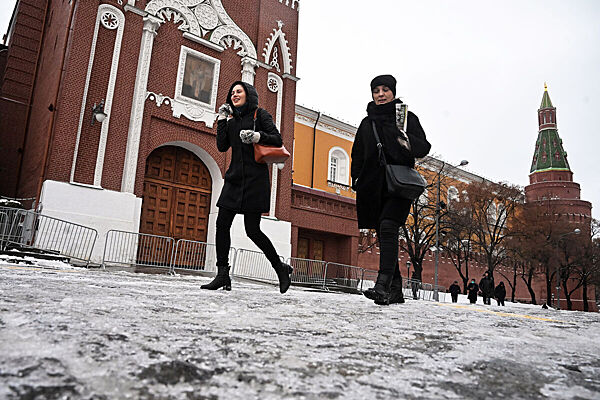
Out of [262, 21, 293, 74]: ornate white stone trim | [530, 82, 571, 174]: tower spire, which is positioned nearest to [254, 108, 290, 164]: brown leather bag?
[262, 21, 293, 74]: ornate white stone trim

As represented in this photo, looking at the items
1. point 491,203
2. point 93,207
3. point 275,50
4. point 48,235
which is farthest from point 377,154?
point 491,203

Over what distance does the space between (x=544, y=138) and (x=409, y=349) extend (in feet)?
231

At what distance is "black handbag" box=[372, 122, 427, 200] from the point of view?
3.97 meters

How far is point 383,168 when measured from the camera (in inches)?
169

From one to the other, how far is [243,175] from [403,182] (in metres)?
1.64

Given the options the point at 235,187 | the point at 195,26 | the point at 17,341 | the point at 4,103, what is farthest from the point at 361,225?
the point at 4,103

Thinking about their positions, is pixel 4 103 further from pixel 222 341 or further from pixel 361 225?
pixel 222 341

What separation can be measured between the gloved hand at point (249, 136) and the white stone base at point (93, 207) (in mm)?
10390

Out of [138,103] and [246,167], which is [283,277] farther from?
[138,103]

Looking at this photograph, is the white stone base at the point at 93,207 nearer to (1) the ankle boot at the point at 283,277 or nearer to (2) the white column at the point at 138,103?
(2) the white column at the point at 138,103

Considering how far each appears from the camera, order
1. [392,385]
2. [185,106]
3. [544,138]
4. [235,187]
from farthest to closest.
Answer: [544,138]
[185,106]
[235,187]
[392,385]

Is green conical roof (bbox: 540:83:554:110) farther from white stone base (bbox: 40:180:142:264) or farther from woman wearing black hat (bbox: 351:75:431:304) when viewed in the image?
woman wearing black hat (bbox: 351:75:431:304)

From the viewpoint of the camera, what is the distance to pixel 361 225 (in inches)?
184

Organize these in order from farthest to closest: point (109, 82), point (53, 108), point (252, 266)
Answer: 1. point (252, 266)
2. point (109, 82)
3. point (53, 108)
